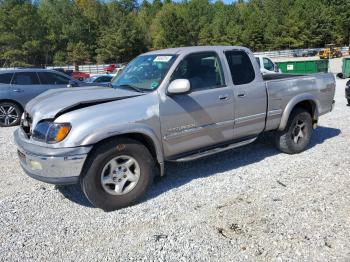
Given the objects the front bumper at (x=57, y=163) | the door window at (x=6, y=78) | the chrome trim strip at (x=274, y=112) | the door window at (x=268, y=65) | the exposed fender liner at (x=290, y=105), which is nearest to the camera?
the front bumper at (x=57, y=163)

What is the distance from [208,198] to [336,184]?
1789mm

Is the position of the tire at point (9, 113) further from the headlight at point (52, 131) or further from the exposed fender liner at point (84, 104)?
the exposed fender liner at point (84, 104)

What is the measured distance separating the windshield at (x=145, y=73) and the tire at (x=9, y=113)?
610 cm

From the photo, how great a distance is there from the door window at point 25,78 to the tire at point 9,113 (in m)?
0.68

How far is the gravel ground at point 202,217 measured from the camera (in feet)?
11.8

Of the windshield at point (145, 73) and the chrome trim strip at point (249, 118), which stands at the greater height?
the windshield at point (145, 73)

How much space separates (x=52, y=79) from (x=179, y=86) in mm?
7659

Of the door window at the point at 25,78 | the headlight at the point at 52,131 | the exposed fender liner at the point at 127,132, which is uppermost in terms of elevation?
the door window at the point at 25,78

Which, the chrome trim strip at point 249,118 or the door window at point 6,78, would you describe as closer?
the chrome trim strip at point 249,118

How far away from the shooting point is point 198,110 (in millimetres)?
4934

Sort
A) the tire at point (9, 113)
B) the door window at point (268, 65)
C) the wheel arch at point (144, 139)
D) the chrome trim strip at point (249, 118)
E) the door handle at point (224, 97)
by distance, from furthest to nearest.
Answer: the door window at point (268, 65) → the tire at point (9, 113) → the chrome trim strip at point (249, 118) → the door handle at point (224, 97) → the wheel arch at point (144, 139)

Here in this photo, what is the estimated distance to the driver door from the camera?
4723 mm

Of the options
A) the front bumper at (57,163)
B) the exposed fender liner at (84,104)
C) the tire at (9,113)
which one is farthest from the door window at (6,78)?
the exposed fender liner at (84,104)

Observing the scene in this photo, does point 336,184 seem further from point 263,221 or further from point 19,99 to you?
point 19,99
